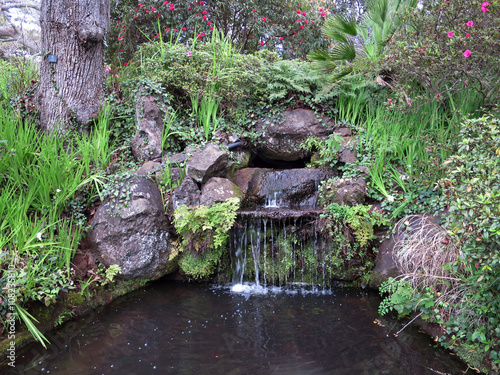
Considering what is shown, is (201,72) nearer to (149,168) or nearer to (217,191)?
(149,168)

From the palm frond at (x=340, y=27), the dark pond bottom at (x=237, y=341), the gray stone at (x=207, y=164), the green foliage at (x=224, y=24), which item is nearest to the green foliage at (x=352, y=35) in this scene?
the palm frond at (x=340, y=27)

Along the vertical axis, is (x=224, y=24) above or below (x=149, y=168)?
above

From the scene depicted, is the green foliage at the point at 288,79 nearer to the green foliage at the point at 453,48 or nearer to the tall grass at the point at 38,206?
the green foliage at the point at 453,48

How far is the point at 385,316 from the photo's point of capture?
3.87 metres

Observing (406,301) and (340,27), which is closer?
(406,301)

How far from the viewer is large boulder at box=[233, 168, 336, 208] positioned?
5906 mm

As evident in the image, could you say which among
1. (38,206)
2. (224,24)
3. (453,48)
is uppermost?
(224,24)

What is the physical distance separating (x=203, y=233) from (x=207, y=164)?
1.21 m

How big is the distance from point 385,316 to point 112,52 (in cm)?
908

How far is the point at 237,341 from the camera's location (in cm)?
343

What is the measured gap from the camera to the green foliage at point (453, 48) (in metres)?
4.07

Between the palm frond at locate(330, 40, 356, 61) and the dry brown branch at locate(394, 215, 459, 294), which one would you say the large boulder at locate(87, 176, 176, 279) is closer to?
the dry brown branch at locate(394, 215, 459, 294)

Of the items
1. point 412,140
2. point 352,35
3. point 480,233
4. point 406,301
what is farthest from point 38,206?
point 352,35

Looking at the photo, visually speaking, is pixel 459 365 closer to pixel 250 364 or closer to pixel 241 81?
pixel 250 364
